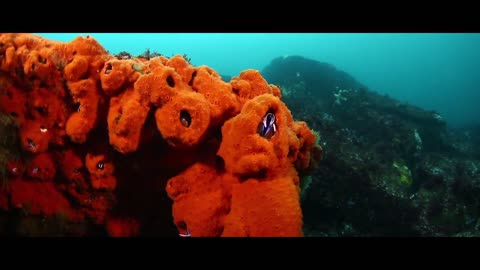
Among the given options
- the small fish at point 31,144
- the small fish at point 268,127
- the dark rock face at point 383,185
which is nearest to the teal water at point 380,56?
the dark rock face at point 383,185

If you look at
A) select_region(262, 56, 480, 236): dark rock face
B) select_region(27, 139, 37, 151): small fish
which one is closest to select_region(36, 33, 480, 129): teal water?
select_region(262, 56, 480, 236): dark rock face

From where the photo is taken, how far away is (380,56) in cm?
13325

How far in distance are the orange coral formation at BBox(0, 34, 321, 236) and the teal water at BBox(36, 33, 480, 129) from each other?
59.6 metres

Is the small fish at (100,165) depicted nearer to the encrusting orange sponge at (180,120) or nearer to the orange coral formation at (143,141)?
the orange coral formation at (143,141)

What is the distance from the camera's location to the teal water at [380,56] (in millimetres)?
78875

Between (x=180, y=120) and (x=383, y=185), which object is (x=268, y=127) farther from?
(x=383, y=185)

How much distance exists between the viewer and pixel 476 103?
63969 millimetres

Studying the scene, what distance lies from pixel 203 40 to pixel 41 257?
187 meters

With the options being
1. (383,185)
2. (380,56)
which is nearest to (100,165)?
(383,185)

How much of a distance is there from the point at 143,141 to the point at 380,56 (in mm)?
146090

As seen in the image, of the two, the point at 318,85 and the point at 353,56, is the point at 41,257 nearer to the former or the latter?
the point at 318,85

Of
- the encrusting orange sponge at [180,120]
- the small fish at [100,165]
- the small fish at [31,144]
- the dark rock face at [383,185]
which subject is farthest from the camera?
the dark rock face at [383,185]

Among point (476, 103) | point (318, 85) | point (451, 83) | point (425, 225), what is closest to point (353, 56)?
point (451, 83)

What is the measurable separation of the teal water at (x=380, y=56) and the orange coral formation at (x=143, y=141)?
59582mm
